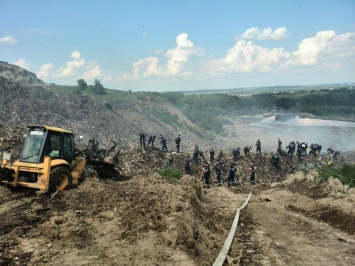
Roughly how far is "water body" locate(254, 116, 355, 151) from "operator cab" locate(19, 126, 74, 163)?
35222mm

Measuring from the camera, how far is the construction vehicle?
10.6 metres

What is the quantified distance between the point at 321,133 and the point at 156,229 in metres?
47.7

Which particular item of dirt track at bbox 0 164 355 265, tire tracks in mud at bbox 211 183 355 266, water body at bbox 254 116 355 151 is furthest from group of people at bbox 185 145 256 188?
water body at bbox 254 116 355 151

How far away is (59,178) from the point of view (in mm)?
11180

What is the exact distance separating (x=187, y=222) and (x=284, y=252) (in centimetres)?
252

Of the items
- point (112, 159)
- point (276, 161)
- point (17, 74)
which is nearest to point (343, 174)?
point (276, 161)

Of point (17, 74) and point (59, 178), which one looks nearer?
point (59, 178)

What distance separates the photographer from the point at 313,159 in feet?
92.0

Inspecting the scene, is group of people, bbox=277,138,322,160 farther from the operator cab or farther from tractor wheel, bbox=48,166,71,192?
the operator cab

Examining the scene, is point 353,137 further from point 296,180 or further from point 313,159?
point 296,180

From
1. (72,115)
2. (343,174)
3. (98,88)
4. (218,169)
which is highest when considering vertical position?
(98,88)

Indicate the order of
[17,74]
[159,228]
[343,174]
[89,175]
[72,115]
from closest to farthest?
[159,228] → [89,175] → [343,174] → [72,115] → [17,74]

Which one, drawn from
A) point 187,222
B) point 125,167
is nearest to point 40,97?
point 125,167

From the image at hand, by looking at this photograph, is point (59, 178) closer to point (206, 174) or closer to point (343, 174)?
point (206, 174)
